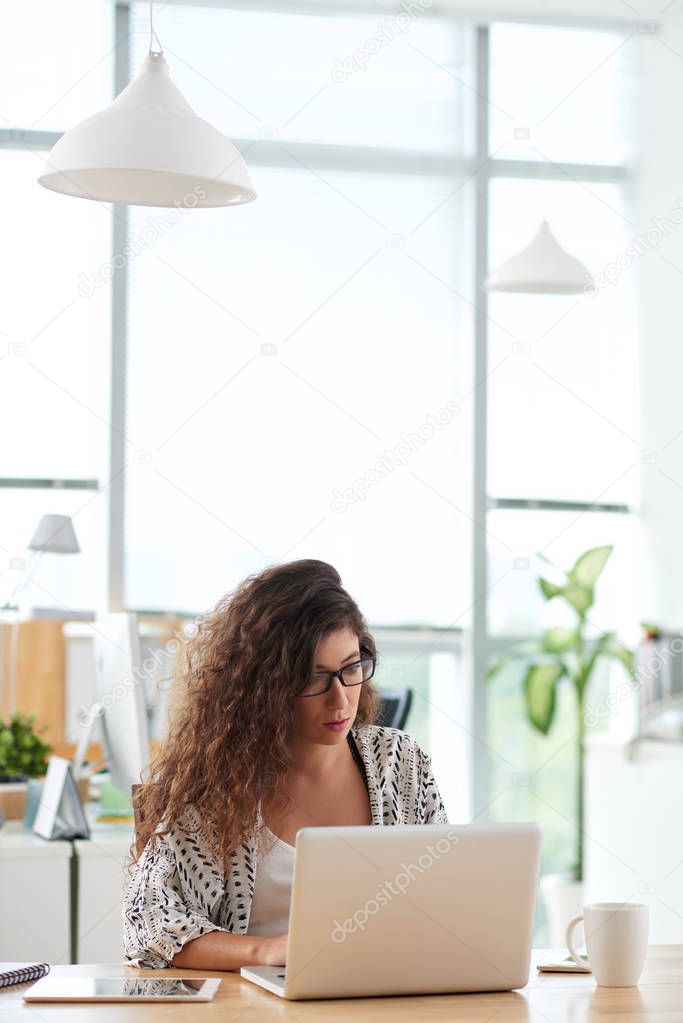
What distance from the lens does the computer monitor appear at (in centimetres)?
288

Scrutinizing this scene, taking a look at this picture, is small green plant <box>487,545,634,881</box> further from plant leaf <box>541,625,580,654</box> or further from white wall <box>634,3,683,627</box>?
white wall <box>634,3,683,627</box>

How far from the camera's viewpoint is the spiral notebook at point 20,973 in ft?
5.30

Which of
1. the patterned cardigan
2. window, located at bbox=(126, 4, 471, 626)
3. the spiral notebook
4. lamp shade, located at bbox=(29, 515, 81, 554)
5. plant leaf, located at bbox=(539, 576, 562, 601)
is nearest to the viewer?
the spiral notebook

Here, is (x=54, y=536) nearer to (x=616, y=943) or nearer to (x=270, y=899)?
(x=270, y=899)

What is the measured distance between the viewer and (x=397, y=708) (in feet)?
10.4

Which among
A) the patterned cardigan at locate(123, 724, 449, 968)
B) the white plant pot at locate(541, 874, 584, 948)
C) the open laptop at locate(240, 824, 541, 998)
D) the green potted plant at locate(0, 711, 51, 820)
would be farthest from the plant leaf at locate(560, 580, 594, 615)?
the open laptop at locate(240, 824, 541, 998)

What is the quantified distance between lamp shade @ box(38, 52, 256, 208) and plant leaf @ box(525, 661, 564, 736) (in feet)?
9.17

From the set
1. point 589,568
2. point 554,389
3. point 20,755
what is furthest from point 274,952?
point 554,389

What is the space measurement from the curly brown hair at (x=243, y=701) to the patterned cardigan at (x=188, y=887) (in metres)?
0.02

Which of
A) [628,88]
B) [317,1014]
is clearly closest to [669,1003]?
[317,1014]

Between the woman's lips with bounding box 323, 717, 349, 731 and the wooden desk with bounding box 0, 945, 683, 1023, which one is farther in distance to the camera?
the woman's lips with bounding box 323, 717, 349, 731

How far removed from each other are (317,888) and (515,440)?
361 centimetres

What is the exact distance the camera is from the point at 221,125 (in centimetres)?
469

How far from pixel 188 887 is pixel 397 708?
135 cm
